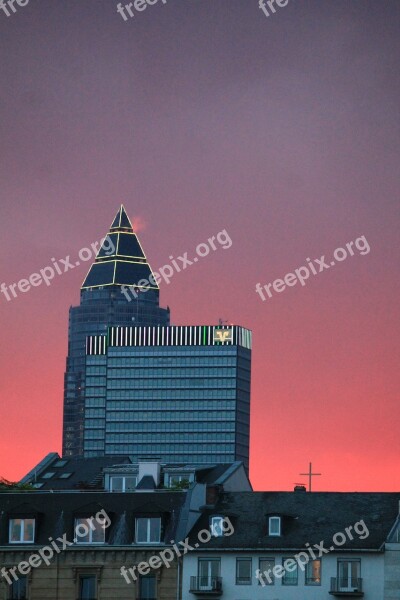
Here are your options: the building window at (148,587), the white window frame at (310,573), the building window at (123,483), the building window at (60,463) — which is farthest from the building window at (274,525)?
the building window at (60,463)

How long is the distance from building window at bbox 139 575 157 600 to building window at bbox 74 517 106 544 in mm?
4346

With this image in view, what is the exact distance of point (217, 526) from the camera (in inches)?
4847

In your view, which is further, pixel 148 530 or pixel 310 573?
pixel 148 530

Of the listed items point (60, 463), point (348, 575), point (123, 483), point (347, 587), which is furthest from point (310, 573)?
point (60, 463)

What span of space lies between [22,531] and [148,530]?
968cm

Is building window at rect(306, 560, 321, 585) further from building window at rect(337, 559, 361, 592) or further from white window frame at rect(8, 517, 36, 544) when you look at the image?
white window frame at rect(8, 517, 36, 544)

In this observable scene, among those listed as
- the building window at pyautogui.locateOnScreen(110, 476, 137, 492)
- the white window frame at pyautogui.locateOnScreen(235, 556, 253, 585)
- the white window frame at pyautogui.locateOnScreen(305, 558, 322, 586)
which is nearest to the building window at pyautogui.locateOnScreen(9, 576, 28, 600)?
the white window frame at pyautogui.locateOnScreen(235, 556, 253, 585)

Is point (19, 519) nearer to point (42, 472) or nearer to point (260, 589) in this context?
point (260, 589)

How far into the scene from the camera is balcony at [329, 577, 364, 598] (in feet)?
382

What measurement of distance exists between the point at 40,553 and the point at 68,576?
272cm

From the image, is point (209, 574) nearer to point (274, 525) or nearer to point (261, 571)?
point (261, 571)

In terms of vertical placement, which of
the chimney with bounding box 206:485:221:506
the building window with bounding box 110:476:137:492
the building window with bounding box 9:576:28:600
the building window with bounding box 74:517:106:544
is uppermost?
the building window with bounding box 110:476:137:492

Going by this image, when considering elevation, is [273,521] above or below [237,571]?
above

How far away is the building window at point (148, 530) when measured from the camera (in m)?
123
